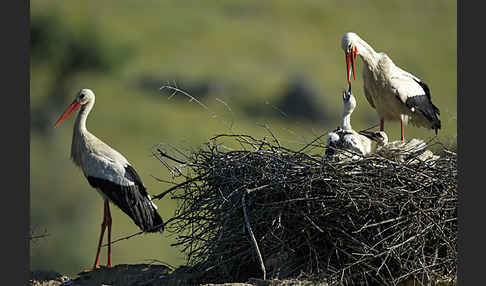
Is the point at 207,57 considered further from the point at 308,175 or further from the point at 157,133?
the point at 308,175

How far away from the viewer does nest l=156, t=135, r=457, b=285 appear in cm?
599

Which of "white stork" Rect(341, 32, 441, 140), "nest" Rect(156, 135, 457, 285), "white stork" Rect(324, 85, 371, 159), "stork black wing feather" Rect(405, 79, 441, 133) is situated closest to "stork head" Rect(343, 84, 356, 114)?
"white stork" Rect(324, 85, 371, 159)

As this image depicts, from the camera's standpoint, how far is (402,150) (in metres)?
6.62

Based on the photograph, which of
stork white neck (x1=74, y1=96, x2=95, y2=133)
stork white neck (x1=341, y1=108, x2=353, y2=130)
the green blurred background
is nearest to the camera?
stork white neck (x1=341, y1=108, x2=353, y2=130)

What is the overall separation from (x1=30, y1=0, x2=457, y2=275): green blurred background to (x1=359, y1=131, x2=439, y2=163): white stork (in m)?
9.62

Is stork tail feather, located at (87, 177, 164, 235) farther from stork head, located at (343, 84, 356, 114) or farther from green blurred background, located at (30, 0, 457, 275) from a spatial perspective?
green blurred background, located at (30, 0, 457, 275)

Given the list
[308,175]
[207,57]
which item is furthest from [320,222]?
[207,57]

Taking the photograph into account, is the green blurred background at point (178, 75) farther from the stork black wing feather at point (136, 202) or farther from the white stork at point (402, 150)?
the white stork at point (402, 150)

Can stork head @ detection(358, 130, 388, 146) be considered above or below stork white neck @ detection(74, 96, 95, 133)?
below

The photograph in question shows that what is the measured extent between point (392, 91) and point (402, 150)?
62.6 inches

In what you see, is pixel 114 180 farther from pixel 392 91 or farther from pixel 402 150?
pixel 392 91

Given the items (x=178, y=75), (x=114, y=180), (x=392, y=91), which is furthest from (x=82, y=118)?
(x=178, y=75)

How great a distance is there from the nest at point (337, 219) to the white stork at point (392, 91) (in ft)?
5.78

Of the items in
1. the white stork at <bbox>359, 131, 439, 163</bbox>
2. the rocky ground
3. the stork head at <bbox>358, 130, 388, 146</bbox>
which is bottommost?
the rocky ground
